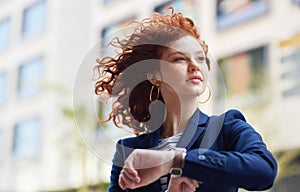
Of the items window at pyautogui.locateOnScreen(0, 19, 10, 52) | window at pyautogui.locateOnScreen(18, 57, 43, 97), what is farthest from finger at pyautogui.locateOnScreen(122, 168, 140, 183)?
window at pyautogui.locateOnScreen(0, 19, 10, 52)

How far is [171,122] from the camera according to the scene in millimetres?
569

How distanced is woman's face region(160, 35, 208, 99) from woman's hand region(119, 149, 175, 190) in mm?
75

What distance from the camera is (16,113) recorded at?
5.34 m

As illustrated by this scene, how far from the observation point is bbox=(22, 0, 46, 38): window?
208 inches

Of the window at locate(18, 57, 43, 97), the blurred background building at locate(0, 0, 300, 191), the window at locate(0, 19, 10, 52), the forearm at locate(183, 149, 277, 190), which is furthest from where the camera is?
the window at locate(0, 19, 10, 52)

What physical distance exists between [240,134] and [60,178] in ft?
15.1

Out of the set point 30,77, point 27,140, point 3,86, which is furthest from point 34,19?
point 27,140

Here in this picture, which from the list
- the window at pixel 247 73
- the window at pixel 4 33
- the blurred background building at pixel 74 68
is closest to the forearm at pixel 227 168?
the blurred background building at pixel 74 68

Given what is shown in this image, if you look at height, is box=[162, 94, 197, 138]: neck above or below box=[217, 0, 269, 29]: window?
below

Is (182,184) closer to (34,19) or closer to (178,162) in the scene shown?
(178,162)

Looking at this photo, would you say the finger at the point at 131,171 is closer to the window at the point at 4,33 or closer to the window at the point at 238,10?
the window at the point at 238,10

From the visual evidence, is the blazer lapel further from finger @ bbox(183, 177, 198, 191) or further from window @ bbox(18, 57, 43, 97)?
window @ bbox(18, 57, 43, 97)

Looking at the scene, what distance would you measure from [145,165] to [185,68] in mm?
98

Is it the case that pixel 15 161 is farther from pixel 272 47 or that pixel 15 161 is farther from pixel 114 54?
pixel 114 54
